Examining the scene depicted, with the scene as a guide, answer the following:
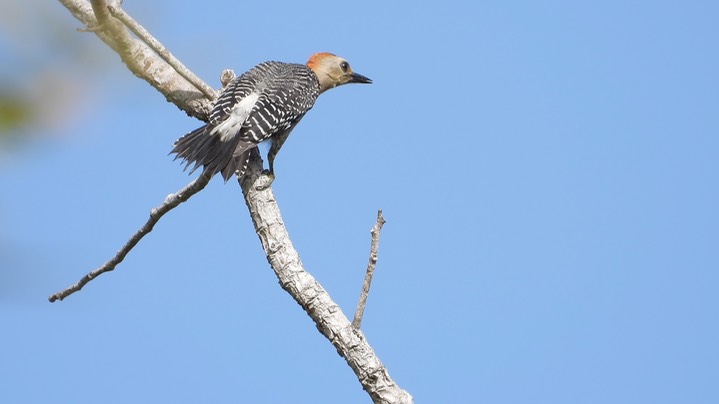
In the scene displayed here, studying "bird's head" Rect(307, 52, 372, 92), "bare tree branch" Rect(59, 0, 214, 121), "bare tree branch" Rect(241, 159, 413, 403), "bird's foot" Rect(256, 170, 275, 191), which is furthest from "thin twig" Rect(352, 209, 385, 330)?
"bird's head" Rect(307, 52, 372, 92)

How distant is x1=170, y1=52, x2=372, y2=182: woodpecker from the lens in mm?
4828

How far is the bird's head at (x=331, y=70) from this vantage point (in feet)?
23.4

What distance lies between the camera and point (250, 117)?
5.26 m

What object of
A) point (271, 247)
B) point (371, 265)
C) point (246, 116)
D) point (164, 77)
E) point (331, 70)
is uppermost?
point (331, 70)

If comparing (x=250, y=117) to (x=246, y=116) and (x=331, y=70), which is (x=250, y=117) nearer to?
(x=246, y=116)

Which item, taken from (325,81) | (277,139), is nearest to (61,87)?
(277,139)

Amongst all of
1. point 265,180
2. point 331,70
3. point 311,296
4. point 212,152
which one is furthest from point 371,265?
point 331,70

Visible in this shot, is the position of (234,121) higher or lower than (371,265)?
higher

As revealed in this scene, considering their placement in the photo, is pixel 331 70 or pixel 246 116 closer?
pixel 246 116

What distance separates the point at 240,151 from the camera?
4.90 metres

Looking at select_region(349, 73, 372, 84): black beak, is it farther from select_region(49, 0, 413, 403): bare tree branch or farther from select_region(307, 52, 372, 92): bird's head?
select_region(49, 0, 413, 403): bare tree branch

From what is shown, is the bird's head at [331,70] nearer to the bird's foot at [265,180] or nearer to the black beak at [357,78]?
the black beak at [357,78]

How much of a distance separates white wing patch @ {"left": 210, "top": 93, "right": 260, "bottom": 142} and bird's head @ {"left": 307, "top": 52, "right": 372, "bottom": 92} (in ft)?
5.96

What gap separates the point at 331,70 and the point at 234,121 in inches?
88.8
